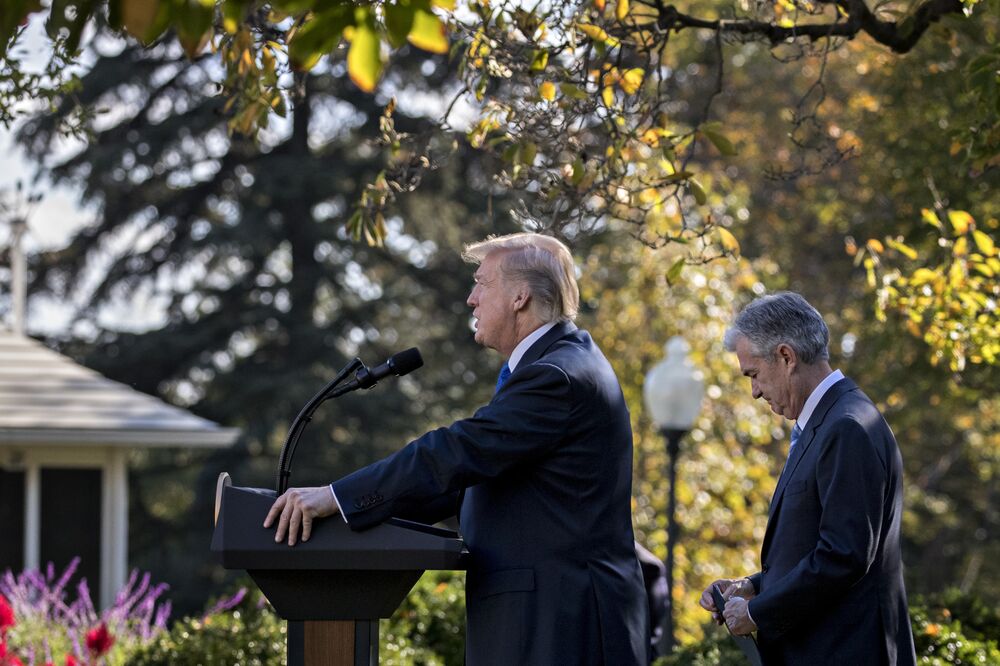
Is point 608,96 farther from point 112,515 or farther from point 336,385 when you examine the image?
point 112,515

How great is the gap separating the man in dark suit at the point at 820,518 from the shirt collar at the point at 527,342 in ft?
1.68

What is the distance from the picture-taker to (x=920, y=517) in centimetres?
2206

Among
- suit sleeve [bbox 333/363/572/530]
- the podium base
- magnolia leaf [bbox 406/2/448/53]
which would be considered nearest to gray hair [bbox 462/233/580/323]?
suit sleeve [bbox 333/363/572/530]

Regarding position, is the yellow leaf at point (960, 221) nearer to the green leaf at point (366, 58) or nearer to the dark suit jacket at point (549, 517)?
the dark suit jacket at point (549, 517)

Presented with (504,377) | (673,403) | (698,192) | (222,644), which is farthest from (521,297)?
(673,403)

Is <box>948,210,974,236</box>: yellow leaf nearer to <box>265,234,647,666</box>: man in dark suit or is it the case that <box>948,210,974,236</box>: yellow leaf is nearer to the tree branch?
the tree branch

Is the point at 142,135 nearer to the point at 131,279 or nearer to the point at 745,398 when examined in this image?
the point at 131,279

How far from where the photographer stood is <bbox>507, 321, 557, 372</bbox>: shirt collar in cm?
376

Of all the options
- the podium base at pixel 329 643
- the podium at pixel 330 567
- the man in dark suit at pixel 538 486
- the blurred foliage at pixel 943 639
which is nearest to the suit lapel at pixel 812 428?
the man in dark suit at pixel 538 486

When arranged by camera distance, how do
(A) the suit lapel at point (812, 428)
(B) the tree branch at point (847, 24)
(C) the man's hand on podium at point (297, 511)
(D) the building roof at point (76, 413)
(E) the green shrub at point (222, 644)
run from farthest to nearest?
(D) the building roof at point (76, 413)
(E) the green shrub at point (222, 644)
(B) the tree branch at point (847, 24)
(A) the suit lapel at point (812, 428)
(C) the man's hand on podium at point (297, 511)

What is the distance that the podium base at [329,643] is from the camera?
3.41 m

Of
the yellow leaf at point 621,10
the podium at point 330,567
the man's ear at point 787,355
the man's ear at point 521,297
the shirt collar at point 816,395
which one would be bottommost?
the podium at point 330,567

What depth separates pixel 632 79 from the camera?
18.2 ft

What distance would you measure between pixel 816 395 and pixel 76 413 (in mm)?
10670
